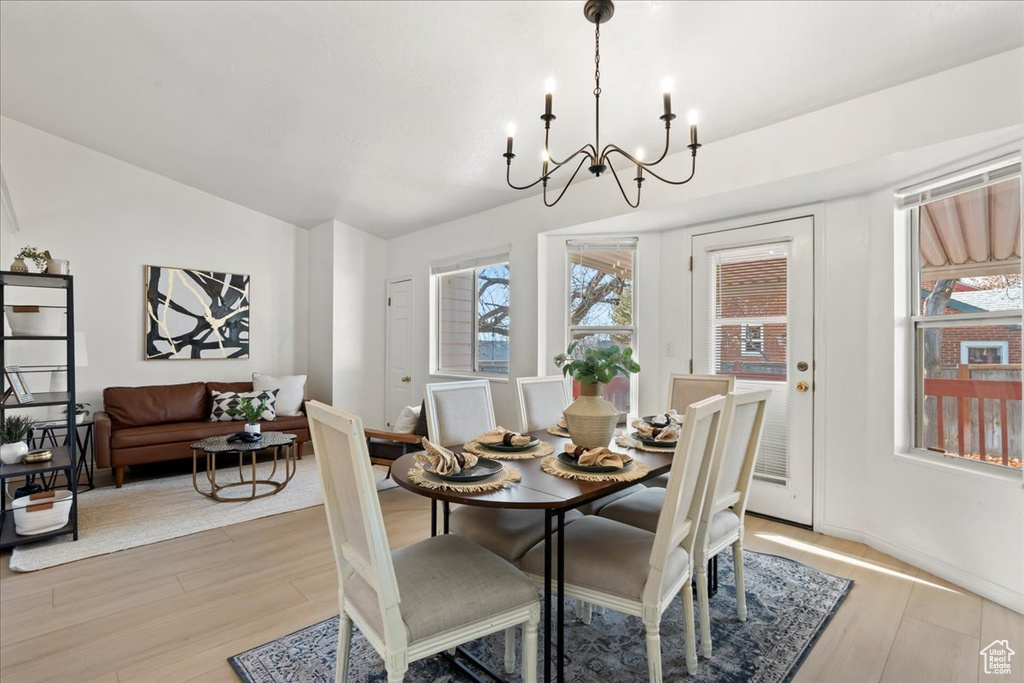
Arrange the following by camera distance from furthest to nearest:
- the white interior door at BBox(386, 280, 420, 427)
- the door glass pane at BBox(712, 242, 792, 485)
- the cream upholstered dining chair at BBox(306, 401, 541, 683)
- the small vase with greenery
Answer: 1. the white interior door at BBox(386, 280, 420, 427)
2. the door glass pane at BBox(712, 242, 792, 485)
3. the small vase with greenery
4. the cream upholstered dining chair at BBox(306, 401, 541, 683)

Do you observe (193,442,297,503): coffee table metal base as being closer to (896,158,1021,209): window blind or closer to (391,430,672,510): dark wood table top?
(391,430,672,510): dark wood table top

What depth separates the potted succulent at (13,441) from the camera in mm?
2887

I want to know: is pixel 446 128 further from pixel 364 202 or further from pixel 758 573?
pixel 758 573

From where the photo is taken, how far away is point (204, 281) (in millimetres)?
5125

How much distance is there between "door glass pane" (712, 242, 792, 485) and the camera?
3211 mm

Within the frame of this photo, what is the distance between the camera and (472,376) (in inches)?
189

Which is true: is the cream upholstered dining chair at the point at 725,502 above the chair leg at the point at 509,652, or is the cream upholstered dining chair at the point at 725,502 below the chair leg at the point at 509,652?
above

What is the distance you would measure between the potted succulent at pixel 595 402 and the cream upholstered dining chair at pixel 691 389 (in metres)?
0.79

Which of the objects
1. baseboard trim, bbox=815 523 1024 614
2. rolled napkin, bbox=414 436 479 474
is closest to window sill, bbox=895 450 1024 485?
baseboard trim, bbox=815 523 1024 614

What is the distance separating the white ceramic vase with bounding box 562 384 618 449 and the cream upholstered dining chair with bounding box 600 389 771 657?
0.35m

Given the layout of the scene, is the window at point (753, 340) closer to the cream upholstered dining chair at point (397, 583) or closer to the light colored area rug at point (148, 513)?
the cream upholstered dining chair at point (397, 583)

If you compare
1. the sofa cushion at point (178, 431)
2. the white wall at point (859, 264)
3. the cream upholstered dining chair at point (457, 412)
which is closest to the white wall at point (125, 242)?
the sofa cushion at point (178, 431)

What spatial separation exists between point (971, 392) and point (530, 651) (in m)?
2.53

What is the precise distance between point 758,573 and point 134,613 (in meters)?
2.94
